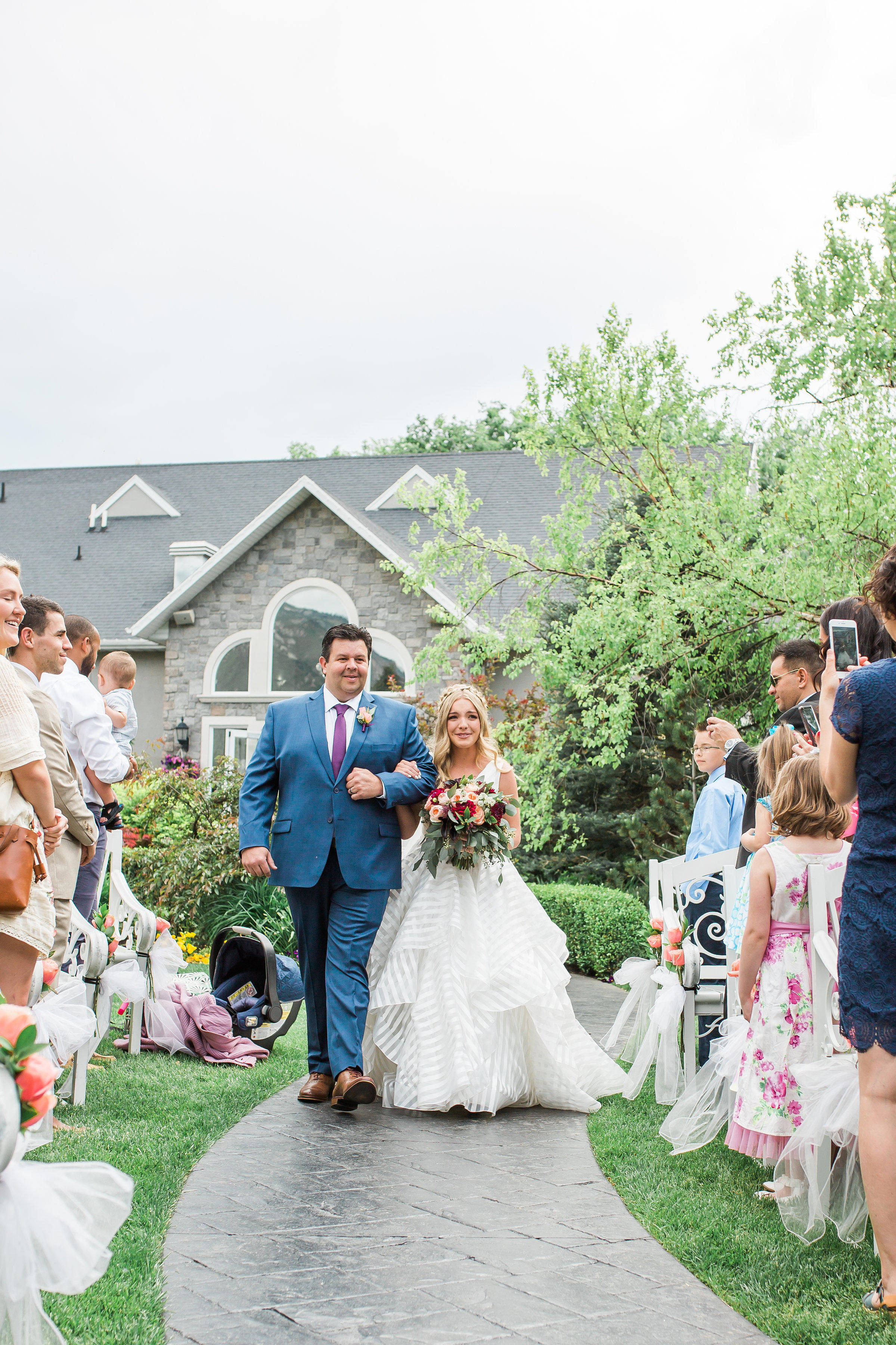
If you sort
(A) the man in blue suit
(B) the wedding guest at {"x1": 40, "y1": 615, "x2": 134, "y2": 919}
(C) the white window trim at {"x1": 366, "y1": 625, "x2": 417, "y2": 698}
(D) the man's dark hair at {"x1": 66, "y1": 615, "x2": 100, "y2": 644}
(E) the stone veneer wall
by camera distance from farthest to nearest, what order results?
(E) the stone veneer wall
(C) the white window trim at {"x1": 366, "y1": 625, "x2": 417, "y2": 698}
(D) the man's dark hair at {"x1": 66, "y1": 615, "x2": 100, "y2": 644}
(B) the wedding guest at {"x1": 40, "y1": 615, "x2": 134, "y2": 919}
(A) the man in blue suit

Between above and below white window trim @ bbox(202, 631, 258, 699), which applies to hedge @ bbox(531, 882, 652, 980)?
below

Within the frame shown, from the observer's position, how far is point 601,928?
37.8 feet

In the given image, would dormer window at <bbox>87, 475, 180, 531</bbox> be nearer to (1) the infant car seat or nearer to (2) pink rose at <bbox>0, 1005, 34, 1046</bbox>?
(1) the infant car seat

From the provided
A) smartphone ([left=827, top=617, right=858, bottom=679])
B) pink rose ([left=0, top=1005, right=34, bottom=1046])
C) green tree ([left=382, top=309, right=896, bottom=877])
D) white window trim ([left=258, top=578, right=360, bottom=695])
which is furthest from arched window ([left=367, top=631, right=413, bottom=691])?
pink rose ([left=0, top=1005, right=34, bottom=1046])

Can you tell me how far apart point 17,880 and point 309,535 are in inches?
728

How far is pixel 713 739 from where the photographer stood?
680 centimetres

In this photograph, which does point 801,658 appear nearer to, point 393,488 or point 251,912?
point 251,912

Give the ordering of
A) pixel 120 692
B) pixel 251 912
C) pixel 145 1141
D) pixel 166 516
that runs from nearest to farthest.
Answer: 1. pixel 145 1141
2. pixel 120 692
3. pixel 251 912
4. pixel 166 516

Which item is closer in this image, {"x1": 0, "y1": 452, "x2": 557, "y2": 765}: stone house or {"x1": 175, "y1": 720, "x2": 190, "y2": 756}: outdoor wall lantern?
{"x1": 0, "y1": 452, "x2": 557, "y2": 765}: stone house

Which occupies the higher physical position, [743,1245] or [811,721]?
[811,721]

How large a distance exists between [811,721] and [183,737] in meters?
18.6

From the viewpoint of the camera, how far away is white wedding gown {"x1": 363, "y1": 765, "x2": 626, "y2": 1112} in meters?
5.21

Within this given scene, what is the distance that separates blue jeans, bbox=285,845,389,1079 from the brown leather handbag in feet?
6.54

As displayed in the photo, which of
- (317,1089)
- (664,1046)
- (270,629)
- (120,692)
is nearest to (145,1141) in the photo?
(317,1089)
